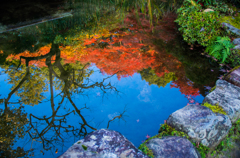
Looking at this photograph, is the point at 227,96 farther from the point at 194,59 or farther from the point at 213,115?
the point at 194,59

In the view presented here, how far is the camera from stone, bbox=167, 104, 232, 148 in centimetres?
223

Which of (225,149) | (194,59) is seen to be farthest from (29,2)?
(225,149)

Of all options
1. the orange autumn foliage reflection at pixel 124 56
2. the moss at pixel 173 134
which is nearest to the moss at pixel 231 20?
the orange autumn foliage reflection at pixel 124 56

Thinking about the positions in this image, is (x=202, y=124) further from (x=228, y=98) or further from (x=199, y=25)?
(x=199, y=25)

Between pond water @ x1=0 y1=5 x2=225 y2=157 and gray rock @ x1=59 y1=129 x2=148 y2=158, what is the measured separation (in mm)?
823

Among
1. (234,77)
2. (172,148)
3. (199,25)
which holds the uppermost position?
(199,25)

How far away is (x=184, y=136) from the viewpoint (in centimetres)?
224

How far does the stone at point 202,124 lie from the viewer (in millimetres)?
2232

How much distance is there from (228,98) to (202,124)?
955mm

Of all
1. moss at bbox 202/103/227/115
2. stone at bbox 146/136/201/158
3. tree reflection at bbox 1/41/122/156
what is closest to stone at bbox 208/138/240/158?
moss at bbox 202/103/227/115

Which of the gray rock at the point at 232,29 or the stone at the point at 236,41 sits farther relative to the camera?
the gray rock at the point at 232,29

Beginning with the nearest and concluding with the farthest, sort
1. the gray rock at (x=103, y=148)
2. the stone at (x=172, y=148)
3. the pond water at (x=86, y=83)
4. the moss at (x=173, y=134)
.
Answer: the gray rock at (x=103, y=148) → the stone at (x=172, y=148) → the moss at (x=173, y=134) → the pond water at (x=86, y=83)

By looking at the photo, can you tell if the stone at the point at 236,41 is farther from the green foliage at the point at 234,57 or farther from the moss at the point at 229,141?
the moss at the point at 229,141

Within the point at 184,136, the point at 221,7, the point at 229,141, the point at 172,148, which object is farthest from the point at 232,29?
A: the point at 172,148
